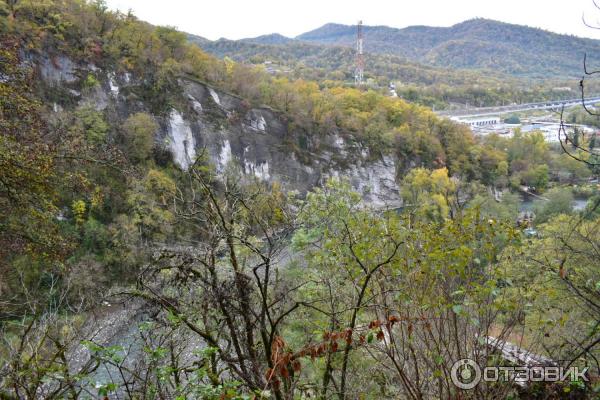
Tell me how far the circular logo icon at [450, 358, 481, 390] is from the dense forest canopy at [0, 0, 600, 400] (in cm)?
7

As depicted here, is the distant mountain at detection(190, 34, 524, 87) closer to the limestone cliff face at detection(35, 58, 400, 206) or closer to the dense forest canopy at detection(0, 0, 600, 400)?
the limestone cliff face at detection(35, 58, 400, 206)

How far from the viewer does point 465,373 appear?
9.95 ft

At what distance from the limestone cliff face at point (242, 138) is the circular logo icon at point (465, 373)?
28653mm

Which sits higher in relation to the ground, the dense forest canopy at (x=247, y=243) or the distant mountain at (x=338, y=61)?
the distant mountain at (x=338, y=61)

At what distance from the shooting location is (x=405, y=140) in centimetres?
4541

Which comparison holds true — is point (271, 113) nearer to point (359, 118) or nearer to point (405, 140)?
point (359, 118)

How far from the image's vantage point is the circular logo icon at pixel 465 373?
3.03 meters

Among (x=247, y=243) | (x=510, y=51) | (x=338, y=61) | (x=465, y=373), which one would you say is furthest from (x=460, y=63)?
(x=247, y=243)

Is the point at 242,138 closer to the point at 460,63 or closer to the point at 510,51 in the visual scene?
the point at 460,63

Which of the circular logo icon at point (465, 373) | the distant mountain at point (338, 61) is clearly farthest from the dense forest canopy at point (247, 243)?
the distant mountain at point (338, 61)

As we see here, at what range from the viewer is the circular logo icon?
119 inches

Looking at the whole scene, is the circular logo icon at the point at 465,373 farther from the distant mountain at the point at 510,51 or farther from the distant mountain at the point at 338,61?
the distant mountain at the point at 510,51

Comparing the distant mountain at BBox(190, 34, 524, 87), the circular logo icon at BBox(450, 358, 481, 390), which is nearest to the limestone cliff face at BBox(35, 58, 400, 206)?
the circular logo icon at BBox(450, 358, 481, 390)

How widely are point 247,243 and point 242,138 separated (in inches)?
1455
